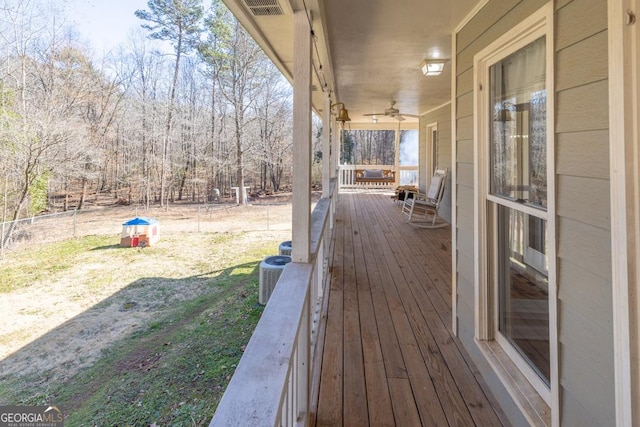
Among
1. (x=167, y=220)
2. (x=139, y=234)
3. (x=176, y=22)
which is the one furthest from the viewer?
(x=167, y=220)

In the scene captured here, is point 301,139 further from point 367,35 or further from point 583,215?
point 367,35

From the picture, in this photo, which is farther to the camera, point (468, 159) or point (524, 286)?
point (468, 159)

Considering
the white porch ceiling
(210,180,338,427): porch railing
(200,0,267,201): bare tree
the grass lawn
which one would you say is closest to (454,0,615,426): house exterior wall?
(210,180,338,427): porch railing

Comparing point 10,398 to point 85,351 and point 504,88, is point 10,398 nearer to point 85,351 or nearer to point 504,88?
point 85,351

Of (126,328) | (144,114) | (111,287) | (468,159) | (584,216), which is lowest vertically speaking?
(126,328)

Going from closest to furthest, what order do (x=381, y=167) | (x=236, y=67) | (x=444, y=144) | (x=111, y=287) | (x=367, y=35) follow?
(x=367, y=35) < (x=444, y=144) < (x=111, y=287) < (x=381, y=167) < (x=236, y=67)

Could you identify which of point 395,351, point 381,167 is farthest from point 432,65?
point 381,167

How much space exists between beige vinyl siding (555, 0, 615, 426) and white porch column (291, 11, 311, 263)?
39.7 inches

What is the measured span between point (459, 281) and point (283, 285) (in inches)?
58.5

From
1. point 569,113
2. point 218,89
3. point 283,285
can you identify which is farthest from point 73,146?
point 569,113

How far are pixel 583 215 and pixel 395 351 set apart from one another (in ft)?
4.67

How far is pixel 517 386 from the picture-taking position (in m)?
1.61

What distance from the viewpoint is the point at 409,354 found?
2.14 metres

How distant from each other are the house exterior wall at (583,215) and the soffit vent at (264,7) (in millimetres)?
1148
